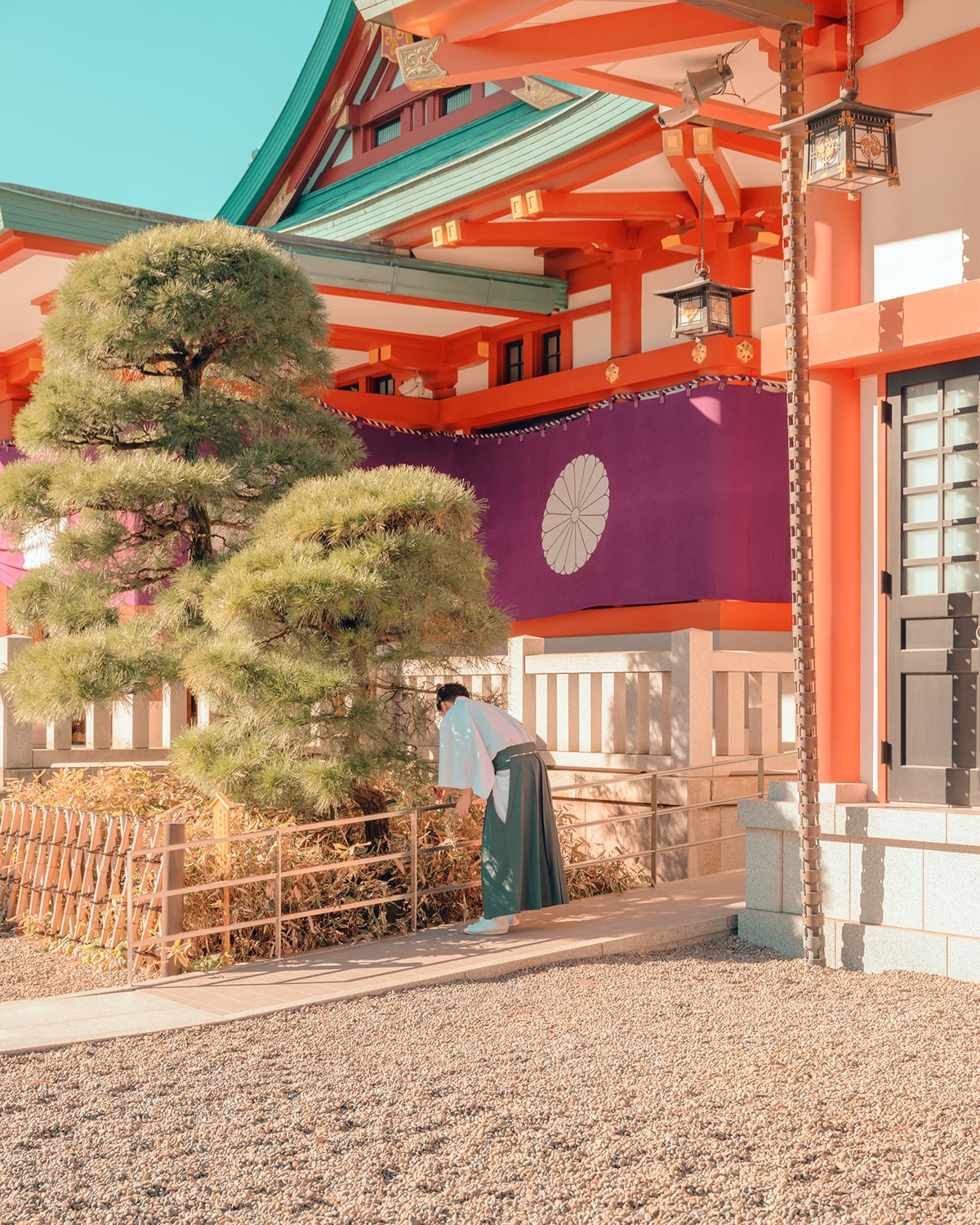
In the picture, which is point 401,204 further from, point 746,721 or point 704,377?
point 746,721

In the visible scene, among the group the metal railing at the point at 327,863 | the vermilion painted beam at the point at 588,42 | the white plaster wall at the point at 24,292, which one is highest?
the vermilion painted beam at the point at 588,42

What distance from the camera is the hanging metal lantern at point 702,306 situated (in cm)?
796

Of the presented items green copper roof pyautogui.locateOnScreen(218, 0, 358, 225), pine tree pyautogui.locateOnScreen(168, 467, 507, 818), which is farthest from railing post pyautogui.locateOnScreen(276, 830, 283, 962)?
green copper roof pyautogui.locateOnScreen(218, 0, 358, 225)

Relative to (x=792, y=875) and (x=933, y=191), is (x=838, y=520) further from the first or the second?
(x=792, y=875)

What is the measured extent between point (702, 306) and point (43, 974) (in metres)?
5.47

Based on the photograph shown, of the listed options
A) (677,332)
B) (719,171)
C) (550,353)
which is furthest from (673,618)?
(719,171)

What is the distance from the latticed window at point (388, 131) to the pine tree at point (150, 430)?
464 cm

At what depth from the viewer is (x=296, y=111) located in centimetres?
1195

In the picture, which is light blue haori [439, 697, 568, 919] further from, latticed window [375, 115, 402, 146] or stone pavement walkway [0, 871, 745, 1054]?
latticed window [375, 115, 402, 146]

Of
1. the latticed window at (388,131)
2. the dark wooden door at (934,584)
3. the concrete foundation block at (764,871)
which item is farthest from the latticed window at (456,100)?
the concrete foundation block at (764,871)

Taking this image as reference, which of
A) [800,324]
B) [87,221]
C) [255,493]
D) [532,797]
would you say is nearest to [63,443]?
[255,493]

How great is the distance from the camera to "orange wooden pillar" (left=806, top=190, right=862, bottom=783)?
612 centimetres

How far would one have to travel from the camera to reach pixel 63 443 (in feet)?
23.9

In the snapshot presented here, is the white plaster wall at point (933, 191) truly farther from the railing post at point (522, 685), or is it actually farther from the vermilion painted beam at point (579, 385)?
the railing post at point (522, 685)
